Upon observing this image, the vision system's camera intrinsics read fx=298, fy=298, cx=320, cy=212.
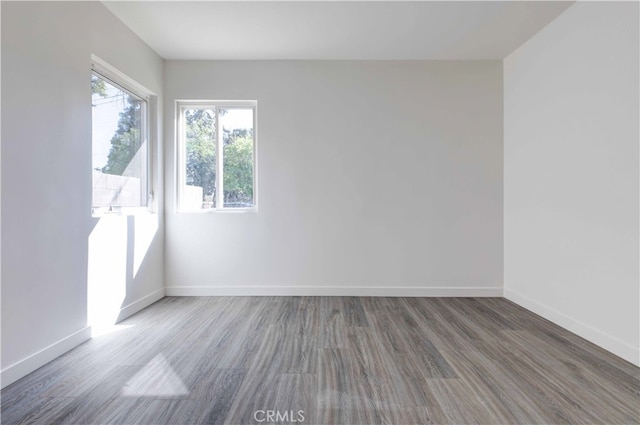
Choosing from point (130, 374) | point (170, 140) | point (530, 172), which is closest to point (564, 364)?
point (530, 172)

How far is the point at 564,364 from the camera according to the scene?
1944 millimetres

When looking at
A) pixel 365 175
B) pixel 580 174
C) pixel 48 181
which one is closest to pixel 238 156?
pixel 365 175

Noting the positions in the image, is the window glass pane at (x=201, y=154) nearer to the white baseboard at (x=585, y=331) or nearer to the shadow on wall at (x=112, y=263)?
the shadow on wall at (x=112, y=263)

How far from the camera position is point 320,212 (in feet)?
11.5

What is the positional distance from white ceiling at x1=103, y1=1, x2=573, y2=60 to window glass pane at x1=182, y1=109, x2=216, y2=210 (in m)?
0.66

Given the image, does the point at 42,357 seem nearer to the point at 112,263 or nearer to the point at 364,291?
the point at 112,263

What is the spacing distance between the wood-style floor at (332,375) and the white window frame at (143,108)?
1083 millimetres

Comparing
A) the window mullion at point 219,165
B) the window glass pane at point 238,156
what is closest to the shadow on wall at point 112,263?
the window mullion at point 219,165

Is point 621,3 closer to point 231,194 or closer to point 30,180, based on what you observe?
point 231,194

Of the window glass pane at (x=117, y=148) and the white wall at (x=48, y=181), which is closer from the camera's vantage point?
the white wall at (x=48, y=181)

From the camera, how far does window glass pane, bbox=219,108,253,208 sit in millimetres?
3586

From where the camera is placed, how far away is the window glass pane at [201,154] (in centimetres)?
360

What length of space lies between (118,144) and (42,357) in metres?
1.81

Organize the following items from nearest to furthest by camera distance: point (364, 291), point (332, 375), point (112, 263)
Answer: point (332, 375) < point (112, 263) < point (364, 291)
